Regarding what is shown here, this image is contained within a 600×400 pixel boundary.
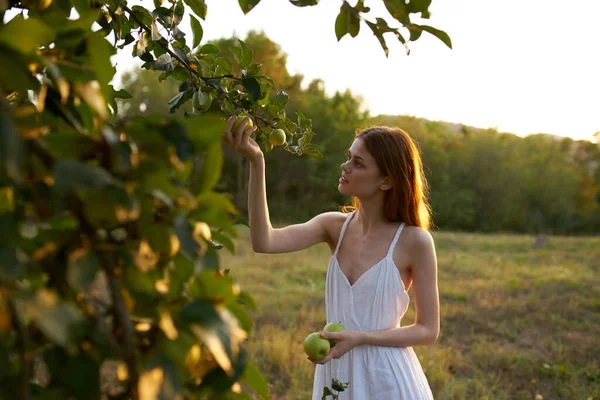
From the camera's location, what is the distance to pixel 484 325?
220 inches

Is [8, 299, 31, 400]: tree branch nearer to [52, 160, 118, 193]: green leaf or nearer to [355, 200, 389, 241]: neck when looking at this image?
[52, 160, 118, 193]: green leaf

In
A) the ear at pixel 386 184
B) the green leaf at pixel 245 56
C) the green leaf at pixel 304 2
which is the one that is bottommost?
the ear at pixel 386 184

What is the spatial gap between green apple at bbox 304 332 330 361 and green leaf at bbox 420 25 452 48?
3.42 ft

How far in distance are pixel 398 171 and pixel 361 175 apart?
5.1 inches

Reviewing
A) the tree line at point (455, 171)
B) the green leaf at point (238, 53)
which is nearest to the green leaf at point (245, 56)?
the green leaf at point (238, 53)

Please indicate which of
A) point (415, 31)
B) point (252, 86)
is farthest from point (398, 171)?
point (415, 31)

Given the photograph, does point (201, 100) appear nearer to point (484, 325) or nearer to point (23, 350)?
point (23, 350)

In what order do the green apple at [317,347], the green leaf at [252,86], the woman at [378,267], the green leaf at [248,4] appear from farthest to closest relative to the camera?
the woman at [378,267] → the green apple at [317,347] → the green leaf at [252,86] → the green leaf at [248,4]

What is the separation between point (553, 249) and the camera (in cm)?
1202

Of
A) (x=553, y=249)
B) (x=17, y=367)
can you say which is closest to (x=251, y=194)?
(x=17, y=367)

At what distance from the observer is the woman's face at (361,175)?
74.5 inches

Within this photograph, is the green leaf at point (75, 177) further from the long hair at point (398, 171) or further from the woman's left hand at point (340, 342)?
the long hair at point (398, 171)

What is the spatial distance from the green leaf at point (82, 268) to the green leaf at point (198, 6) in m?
0.82

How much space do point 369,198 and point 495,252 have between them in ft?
33.6
